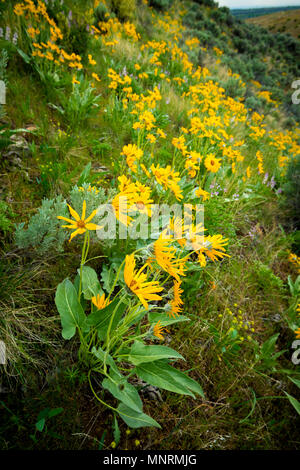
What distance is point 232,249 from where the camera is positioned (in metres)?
2.21

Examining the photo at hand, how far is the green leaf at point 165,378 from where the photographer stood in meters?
0.98

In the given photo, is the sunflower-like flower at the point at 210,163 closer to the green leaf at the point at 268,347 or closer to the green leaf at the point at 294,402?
the green leaf at the point at 268,347

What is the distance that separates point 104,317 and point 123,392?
12.4 inches

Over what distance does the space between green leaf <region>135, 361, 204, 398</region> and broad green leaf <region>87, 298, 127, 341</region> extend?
0.76 feet

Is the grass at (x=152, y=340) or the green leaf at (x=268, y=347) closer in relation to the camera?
the grass at (x=152, y=340)

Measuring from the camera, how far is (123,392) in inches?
38.0

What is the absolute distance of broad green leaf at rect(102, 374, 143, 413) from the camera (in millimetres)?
932

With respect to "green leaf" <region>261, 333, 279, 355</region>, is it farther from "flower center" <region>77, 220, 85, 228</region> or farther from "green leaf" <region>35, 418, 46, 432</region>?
"flower center" <region>77, 220, 85, 228</region>

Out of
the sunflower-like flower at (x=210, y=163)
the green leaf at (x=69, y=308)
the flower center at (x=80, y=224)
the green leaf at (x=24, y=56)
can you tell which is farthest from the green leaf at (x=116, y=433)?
the green leaf at (x=24, y=56)

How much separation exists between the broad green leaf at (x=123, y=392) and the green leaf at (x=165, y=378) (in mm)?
71

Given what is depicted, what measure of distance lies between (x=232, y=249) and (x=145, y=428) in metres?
1.59

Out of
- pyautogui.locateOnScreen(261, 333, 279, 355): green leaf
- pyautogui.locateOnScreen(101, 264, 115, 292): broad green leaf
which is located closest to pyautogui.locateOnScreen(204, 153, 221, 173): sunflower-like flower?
pyautogui.locateOnScreen(101, 264, 115, 292): broad green leaf

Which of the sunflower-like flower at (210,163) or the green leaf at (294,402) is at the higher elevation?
the sunflower-like flower at (210,163)

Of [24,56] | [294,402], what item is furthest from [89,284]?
[24,56]
